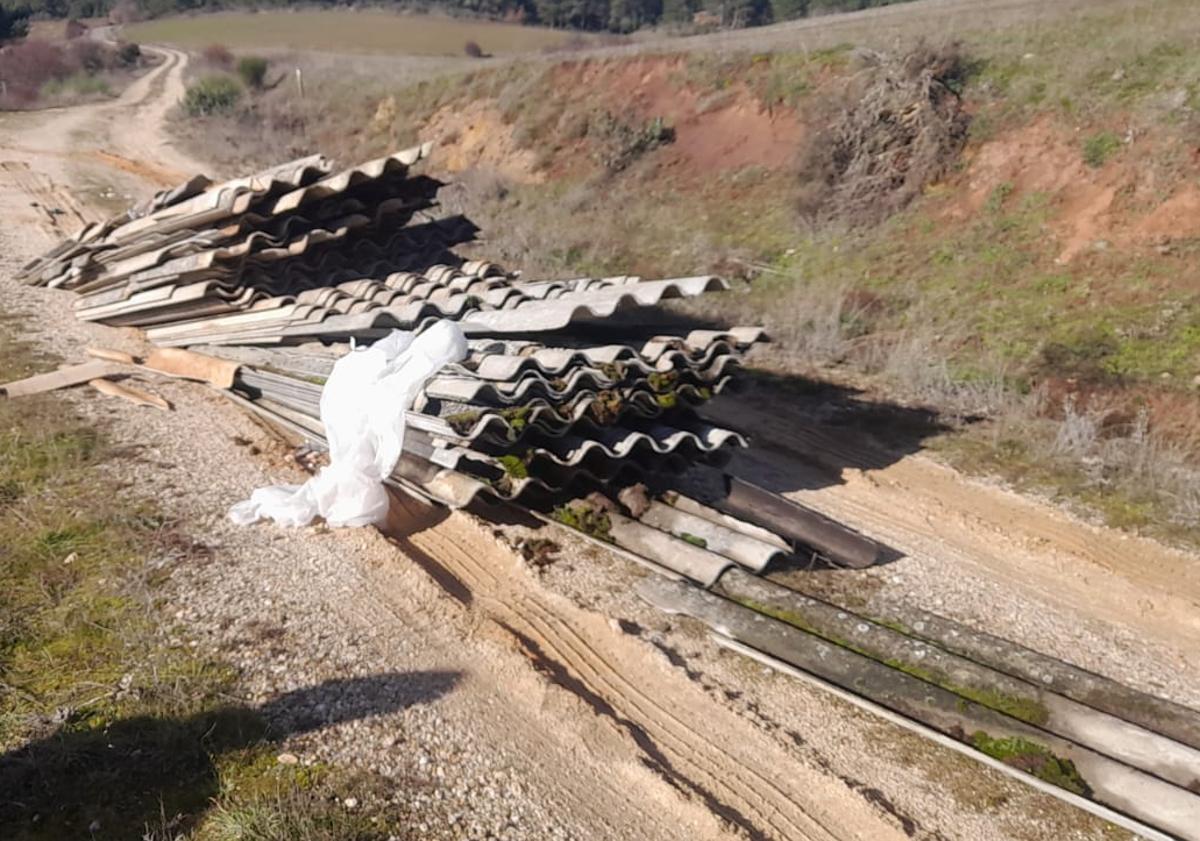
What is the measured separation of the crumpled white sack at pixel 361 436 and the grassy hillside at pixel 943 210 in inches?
219

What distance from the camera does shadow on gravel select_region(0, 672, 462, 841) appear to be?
381 centimetres

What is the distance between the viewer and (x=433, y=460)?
655cm

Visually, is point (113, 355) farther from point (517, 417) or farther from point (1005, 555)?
point (1005, 555)

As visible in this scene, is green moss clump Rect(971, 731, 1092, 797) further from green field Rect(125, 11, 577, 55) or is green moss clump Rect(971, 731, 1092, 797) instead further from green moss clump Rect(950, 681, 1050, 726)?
green field Rect(125, 11, 577, 55)

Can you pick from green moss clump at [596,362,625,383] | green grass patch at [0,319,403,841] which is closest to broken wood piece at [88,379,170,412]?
green grass patch at [0,319,403,841]

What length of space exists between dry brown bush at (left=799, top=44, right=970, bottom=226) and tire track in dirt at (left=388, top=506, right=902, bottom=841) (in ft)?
39.4

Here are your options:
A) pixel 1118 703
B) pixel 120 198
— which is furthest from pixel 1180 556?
pixel 120 198

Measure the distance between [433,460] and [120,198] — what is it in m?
15.7

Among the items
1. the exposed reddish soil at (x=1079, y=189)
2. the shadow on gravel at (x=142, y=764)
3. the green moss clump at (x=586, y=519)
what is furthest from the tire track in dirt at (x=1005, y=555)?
the exposed reddish soil at (x=1079, y=189)

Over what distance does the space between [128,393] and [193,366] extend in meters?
0.79

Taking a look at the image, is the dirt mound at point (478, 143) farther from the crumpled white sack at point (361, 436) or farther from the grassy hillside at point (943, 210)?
the crumpled white sack at point (361, 436)

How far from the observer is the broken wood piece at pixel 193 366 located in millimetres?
9242

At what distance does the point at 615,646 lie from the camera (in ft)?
17.9

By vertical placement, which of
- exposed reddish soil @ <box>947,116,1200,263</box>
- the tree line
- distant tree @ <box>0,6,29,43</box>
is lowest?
exposed reddish soil @ <box>947,116,1200,263</box>
